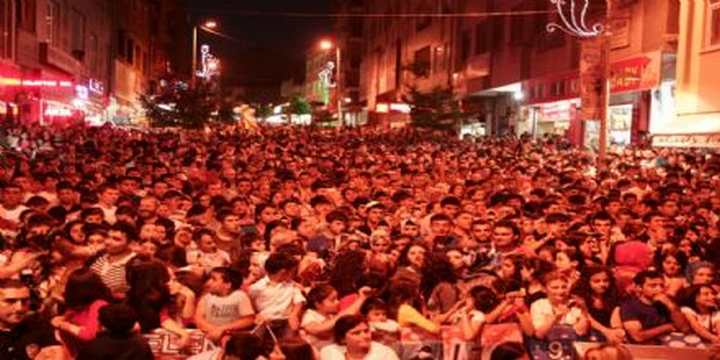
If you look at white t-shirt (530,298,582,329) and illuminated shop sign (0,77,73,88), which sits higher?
illuminated shop sign (0,77,73,88)

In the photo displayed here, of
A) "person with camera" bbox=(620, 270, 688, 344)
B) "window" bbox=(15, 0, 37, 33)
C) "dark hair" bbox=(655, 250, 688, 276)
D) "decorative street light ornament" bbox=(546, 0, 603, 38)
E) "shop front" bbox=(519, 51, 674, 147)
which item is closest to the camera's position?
"person with camera" bbox=(620, 270, 688, 344)

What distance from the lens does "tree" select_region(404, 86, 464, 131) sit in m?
39.5

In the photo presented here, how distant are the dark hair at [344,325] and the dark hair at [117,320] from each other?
4.30 feet

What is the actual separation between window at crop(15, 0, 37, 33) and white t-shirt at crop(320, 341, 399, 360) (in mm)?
28773

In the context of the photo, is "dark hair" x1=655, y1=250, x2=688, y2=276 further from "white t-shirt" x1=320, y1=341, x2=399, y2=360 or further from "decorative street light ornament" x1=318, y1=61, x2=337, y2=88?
"decorative street light ornament" x1=318, y1=61, x2=337, y2=88

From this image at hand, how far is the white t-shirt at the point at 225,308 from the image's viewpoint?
7.44 metres

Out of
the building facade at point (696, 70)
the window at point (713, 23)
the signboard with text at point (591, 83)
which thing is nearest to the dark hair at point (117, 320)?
the signboard with text at point (591, 83)

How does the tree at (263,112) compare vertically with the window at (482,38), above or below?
below

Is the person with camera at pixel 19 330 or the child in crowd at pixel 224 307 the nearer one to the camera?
the person with camera at pixel 19 330

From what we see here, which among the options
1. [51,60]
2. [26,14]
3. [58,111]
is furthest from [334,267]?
[58,111]

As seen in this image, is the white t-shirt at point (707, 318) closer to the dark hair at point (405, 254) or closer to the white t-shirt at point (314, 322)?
the dark hair at point (405, 254)

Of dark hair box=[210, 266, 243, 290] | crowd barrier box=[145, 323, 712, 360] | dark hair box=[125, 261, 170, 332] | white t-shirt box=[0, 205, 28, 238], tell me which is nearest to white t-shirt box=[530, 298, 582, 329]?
crowd barrier box=[145, 323, 712, 360]

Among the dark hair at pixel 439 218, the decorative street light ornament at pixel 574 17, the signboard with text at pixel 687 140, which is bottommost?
the dark hair at pixel 439 218

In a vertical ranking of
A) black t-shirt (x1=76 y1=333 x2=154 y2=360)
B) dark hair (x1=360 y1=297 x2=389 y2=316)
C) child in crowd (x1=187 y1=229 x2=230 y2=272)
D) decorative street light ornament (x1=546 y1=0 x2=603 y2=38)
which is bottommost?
black t-shirt (x1=76 y1=333 x2=154 y2=360)
